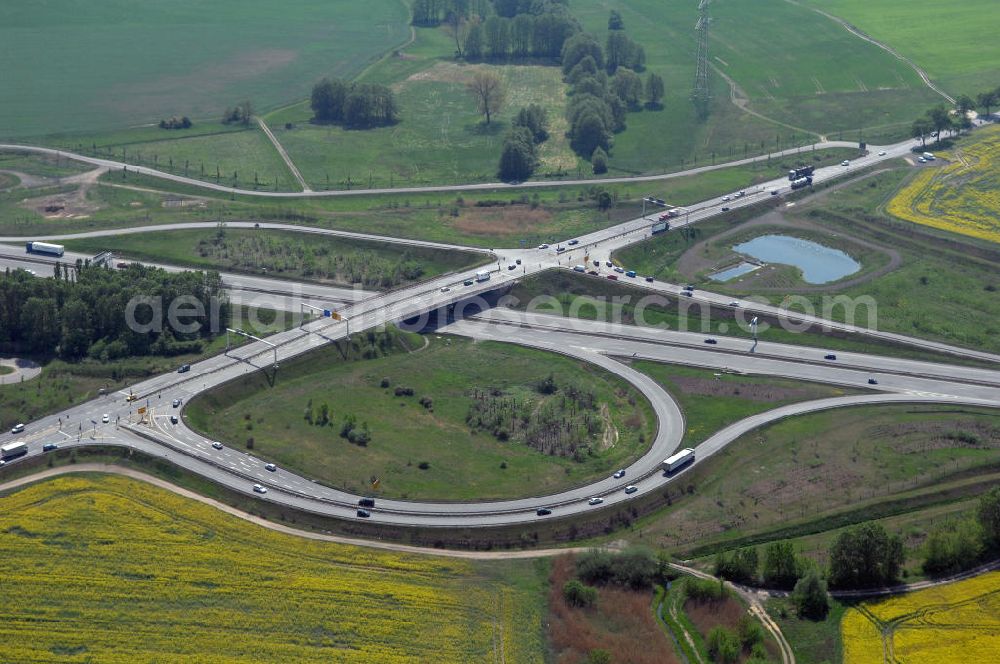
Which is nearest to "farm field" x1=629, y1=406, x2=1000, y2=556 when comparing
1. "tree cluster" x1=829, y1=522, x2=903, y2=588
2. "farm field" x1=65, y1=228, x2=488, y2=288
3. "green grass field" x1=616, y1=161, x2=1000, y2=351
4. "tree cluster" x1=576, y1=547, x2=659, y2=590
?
"tree cluster" x1=576, y1=547, x2=659, y2=590

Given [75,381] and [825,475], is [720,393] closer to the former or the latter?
[825,475]

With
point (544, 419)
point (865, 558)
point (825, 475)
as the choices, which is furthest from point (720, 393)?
point (865, 558)

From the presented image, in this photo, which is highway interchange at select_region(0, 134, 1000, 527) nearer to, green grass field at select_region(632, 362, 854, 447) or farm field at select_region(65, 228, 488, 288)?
green grass field at select_region(632, 362, 854, 447)

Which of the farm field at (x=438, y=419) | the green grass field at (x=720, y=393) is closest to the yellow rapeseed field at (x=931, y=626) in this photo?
the farm field at (x=438, y=419)

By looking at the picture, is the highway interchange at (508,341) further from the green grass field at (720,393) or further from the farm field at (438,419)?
the farm field at (438,419)

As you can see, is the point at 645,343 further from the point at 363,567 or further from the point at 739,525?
the point at 363,567

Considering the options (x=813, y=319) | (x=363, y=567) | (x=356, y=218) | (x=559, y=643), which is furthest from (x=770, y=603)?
(x=356, y=218)
